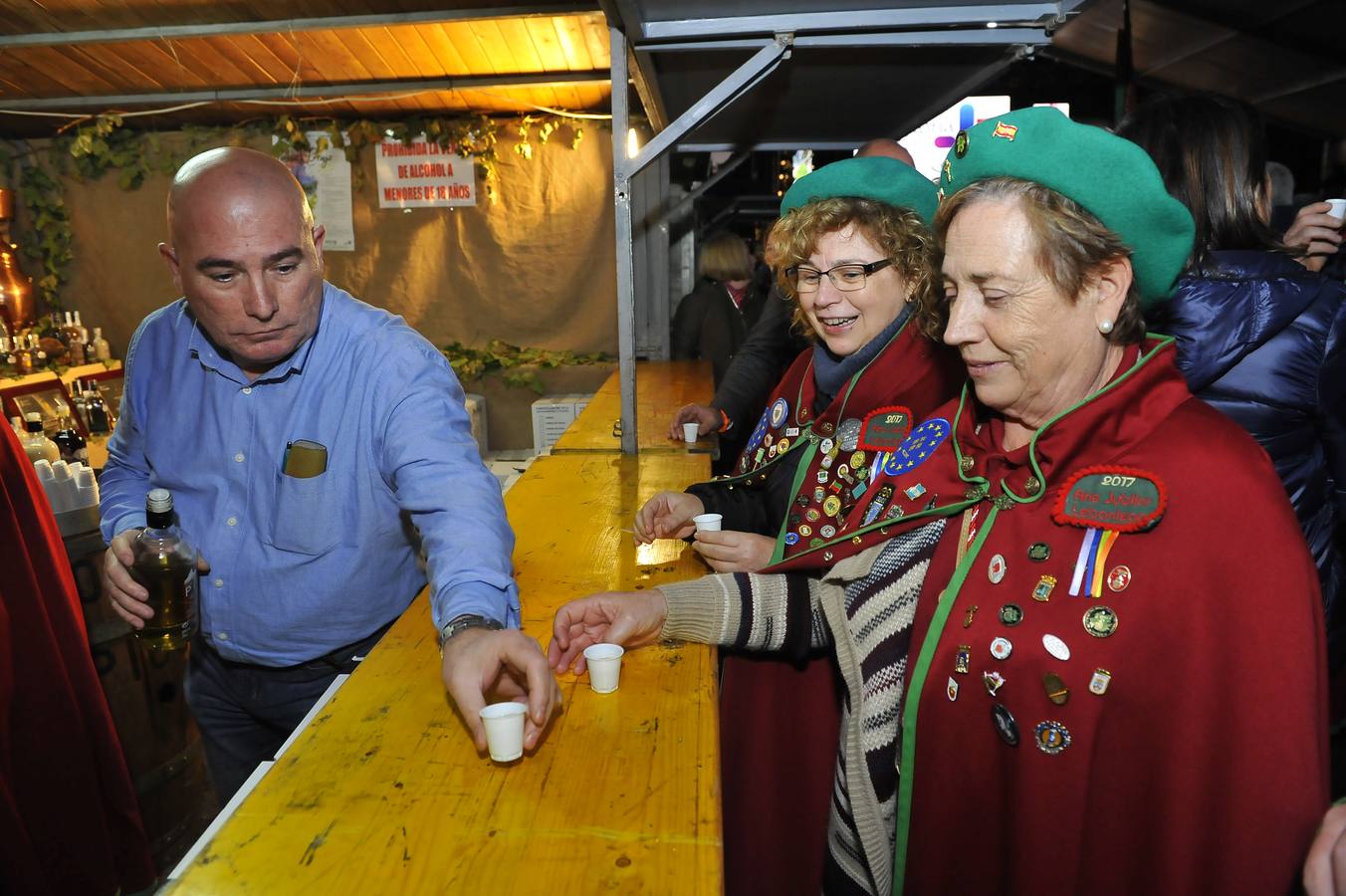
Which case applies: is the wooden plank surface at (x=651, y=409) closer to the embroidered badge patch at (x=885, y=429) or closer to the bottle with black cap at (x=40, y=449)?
the embroidered badge patch at (x=885, y=429)

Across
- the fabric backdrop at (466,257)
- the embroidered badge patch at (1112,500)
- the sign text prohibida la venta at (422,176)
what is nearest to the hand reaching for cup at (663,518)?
the embroidered badge patch at (1112,500)

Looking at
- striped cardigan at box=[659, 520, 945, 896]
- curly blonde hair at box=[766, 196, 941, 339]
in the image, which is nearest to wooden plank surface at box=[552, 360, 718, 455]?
curly blonde hair at box=[766, 196, 941, 339]

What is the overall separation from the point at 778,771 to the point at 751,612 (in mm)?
657

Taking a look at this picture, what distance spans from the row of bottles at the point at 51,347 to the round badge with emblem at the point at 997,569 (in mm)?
5763

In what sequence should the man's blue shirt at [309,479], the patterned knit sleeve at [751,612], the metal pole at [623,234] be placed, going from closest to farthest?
the patterned knit sleeve at [751,612] → the man's blue shirt at [309,479] → the metal pole at [623,234]

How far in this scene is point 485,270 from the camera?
6.80 meters

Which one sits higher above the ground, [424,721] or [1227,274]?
[1227,274]

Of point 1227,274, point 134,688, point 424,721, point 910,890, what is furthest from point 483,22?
point 910,890

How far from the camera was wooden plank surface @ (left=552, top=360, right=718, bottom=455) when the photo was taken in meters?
3.66

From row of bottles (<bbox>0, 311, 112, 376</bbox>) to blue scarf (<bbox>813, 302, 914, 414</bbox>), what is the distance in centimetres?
510

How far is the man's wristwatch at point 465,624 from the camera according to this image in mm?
1467

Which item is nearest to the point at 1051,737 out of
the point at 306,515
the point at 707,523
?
the point at 707,523

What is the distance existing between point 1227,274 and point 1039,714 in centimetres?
135

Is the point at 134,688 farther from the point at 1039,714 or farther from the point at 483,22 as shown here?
the point at 483,22
